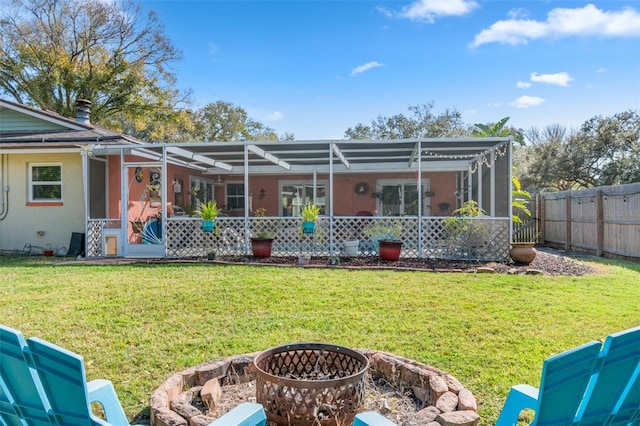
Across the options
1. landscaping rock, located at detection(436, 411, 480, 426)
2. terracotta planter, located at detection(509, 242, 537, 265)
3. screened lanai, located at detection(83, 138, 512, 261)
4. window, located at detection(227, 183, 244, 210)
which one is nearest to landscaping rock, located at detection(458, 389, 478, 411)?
landscaping rock, located at detection(436, 411, 480, 426)

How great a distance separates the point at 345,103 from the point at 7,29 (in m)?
17.6

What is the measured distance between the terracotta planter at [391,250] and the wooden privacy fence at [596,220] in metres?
5.70

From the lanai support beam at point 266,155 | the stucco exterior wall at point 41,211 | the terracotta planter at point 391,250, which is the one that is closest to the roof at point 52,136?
the stucco exterior wall at point 41,211

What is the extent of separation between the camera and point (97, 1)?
73.5 ft

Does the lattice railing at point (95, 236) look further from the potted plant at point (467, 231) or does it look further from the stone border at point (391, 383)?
the stone border at point (391, 383)

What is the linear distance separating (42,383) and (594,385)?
1.93 meters

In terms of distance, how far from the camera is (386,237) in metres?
10.5

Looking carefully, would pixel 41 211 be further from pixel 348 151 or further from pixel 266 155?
pixel 348 151

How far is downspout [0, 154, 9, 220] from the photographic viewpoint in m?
11.9

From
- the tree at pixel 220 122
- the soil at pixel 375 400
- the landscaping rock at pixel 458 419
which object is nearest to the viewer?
the landscaping rock at pixel 458 419

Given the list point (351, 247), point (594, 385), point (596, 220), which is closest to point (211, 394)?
point (594, 385)

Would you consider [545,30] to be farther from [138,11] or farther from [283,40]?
[138,11]

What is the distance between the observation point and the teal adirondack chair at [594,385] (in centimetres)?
145

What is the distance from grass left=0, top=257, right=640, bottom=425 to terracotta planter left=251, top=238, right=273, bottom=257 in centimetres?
211
